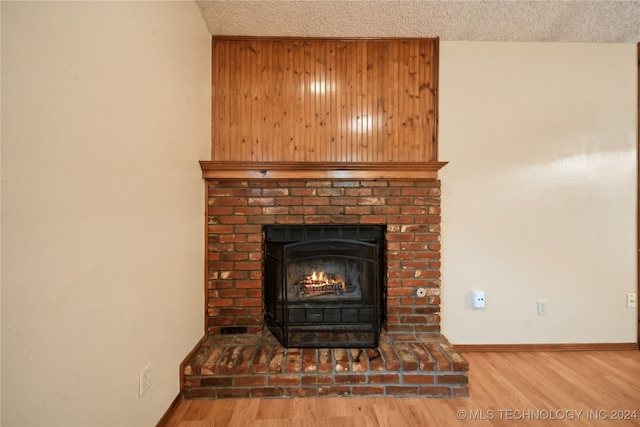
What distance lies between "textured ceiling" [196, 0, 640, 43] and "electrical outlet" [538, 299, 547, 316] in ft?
6.75

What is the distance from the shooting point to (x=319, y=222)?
1.94m

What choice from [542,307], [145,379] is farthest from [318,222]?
[542,307]

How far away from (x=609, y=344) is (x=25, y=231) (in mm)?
3543

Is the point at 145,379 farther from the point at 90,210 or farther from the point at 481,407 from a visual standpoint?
the point at 481,407

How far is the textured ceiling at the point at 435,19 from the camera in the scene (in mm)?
1704

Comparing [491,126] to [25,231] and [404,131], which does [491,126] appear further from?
[25,231]

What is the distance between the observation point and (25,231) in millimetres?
719

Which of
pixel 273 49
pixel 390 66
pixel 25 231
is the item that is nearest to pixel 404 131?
pixel 390 66

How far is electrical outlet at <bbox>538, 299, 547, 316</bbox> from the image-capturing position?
2.06 m

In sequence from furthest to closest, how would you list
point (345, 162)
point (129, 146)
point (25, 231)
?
point (345, 162) → point (129, 146) → point (25, 231)

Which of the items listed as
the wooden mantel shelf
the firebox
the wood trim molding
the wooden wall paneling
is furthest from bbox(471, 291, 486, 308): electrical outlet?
the wooden wall paneling

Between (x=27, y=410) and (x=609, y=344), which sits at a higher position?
(x=27, y=410)

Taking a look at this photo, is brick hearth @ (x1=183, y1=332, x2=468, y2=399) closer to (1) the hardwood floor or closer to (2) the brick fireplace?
(1) the hardwood floor

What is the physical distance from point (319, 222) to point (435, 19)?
65.0 inches
